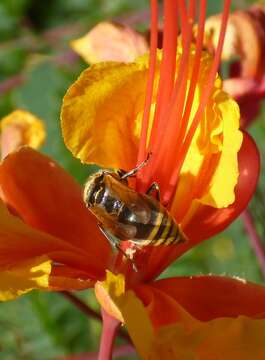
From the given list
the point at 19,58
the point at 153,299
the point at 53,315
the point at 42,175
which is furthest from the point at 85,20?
the point at 153,299

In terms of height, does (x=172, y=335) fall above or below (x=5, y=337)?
above

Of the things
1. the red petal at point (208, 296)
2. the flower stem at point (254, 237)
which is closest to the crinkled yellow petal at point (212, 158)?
the red petal at point (208, 296)

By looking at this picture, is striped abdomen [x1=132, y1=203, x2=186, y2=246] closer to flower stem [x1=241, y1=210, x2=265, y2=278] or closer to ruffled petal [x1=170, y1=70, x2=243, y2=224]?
ruffled petal [x1=170, y1=70, x2=243, y2=224]

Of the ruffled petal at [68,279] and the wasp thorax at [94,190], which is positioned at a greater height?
the wasp thorax at [94,190]

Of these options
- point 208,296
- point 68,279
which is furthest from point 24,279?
point 208,296

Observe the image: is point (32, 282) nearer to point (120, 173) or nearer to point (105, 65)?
point (120, 173)

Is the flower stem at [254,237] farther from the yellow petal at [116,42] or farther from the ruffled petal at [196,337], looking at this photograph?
the ruffled petal at [196,337]

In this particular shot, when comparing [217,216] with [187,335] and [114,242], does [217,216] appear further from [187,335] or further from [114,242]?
[187,335]
